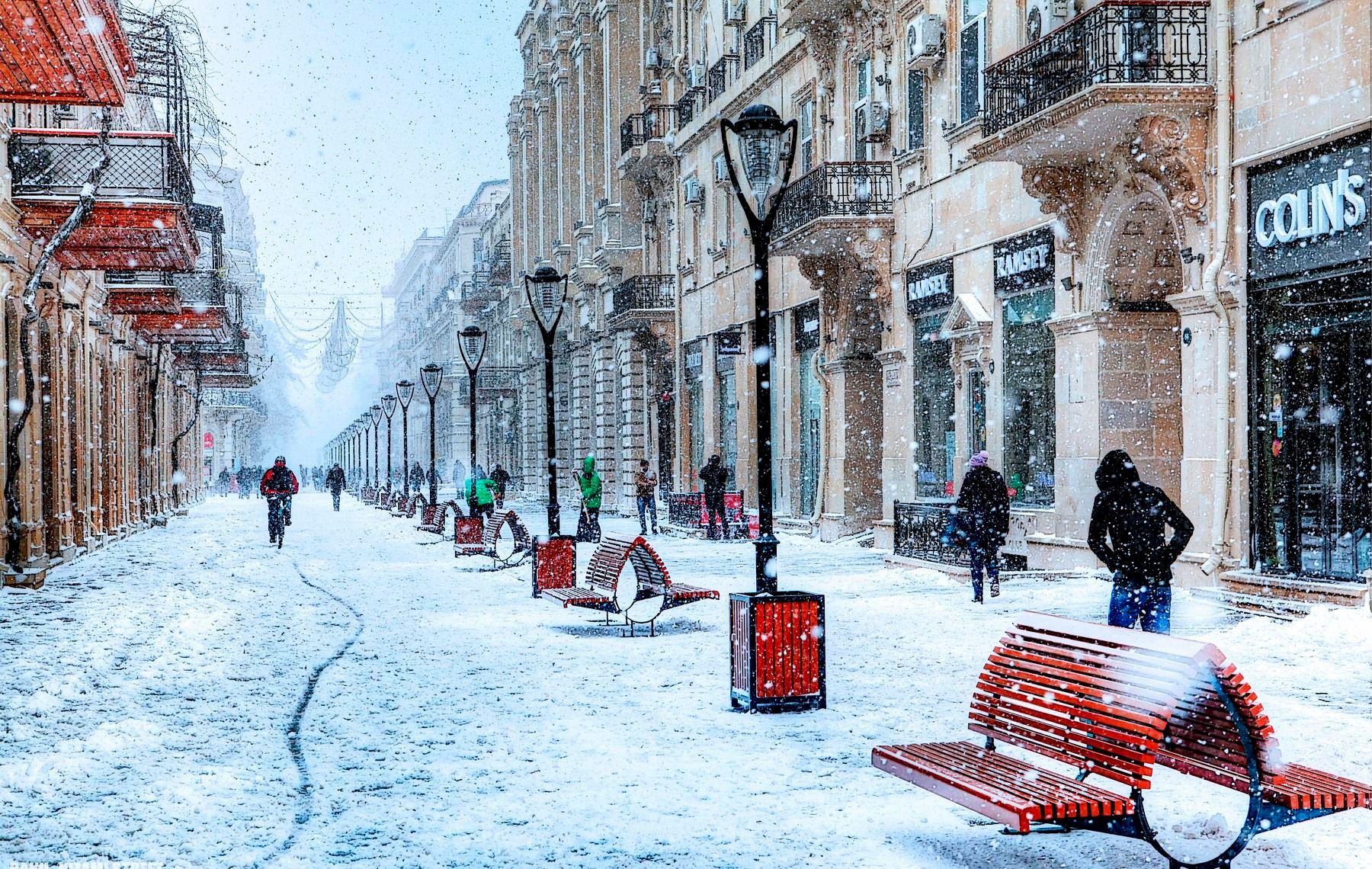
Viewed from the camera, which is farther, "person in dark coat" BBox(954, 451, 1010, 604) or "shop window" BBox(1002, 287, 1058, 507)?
"shop window" BBox(1002, 287, 1058, 507)

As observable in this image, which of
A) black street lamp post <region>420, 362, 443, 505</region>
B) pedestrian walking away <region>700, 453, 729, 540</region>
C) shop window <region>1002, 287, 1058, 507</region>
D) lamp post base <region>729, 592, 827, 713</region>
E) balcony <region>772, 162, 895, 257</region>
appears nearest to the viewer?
lamp post base <region>729, 592, 827, 713</region>

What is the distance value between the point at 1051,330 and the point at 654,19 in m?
25.3

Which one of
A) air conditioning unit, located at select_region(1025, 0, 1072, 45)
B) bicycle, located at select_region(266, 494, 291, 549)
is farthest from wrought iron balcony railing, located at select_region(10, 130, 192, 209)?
air conditioning unit, located at select_region(1025, 0, 1072, 45)

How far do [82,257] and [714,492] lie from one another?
11988 millimetres

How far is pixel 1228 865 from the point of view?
5.56 metres

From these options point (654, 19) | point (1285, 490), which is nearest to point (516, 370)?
point (654, 19)

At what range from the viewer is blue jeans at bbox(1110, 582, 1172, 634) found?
10203mm

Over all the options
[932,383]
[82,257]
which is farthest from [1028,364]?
[82,257]

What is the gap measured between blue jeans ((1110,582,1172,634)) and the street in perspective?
1.6 inches

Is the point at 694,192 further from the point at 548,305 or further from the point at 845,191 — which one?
the point at 548,305

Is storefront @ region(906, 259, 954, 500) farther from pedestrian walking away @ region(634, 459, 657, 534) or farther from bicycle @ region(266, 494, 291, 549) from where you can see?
bicycle @ region(266, 494, 291, 549)

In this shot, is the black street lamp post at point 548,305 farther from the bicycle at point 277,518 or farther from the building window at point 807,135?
the bicycle at point 277,518

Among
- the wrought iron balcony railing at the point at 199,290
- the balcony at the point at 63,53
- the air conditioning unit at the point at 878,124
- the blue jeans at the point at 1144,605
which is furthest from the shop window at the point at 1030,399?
the wrought iron balcony railing at the point at 199,290

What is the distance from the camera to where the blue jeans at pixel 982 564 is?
15508mm
